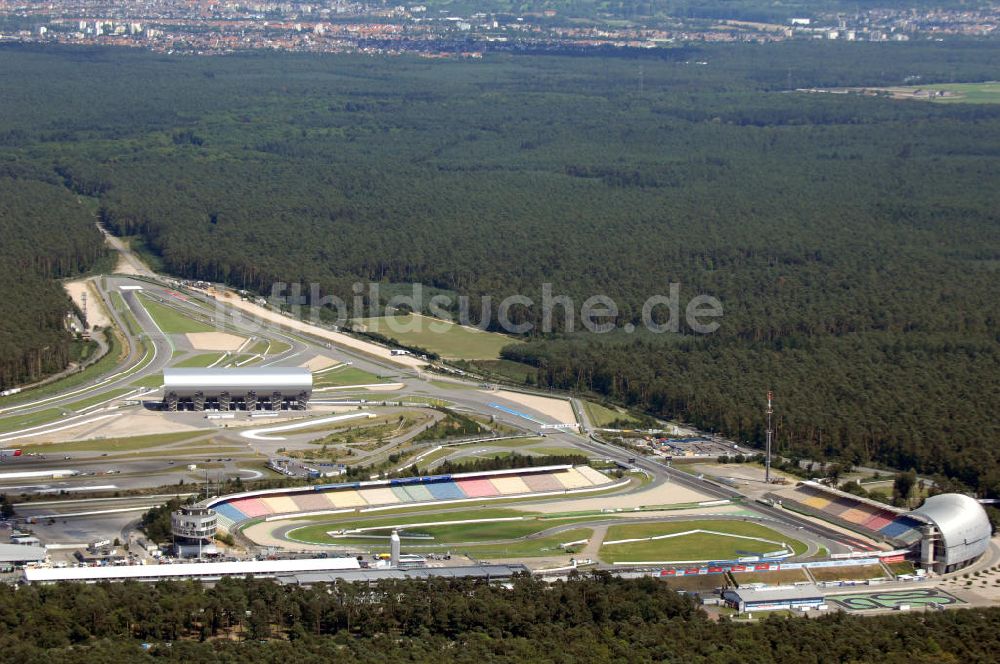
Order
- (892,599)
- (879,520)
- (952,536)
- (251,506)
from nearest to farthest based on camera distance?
(892,599) < (952,536) < (251,506) < (879,520)

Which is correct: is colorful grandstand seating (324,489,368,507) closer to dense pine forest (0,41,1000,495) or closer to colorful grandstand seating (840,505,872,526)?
colorful grandstand seating (840,505,872,526)

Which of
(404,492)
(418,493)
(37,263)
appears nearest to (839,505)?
(418,493)

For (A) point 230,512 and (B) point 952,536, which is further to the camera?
(A) point 230,512

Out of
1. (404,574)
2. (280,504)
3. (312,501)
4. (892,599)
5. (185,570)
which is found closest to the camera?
(185,570)

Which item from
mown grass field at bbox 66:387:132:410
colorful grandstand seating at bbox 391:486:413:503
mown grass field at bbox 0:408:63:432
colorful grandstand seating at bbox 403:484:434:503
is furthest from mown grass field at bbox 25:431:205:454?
colorful grandstand seating at bbox 403:484:434:503

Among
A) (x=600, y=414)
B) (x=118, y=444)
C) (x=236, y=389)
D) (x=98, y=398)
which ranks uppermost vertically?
(x=236, y=389)

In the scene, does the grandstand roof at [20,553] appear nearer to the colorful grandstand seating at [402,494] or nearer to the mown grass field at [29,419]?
the colorful grandstand seating at [402,494]

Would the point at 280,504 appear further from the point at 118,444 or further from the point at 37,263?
the point at 37,263
